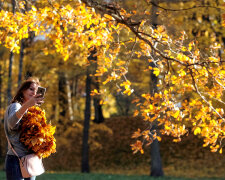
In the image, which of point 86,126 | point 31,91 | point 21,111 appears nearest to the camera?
point 21,111

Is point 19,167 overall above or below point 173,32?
below

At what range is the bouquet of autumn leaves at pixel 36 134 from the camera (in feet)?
12.5

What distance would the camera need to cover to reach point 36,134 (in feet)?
12.7

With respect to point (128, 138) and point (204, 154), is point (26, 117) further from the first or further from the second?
point (128, 138)

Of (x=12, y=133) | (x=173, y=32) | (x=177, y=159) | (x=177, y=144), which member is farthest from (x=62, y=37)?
(x=177, y=144)

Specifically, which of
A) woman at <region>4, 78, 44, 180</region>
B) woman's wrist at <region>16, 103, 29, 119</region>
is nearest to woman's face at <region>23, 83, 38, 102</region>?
woman at <region>4, 78, 44, 180</region>

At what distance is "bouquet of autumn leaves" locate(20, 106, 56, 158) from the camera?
380cm

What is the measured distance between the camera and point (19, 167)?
3.76 m

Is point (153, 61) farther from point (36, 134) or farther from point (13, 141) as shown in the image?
point (13, 141)

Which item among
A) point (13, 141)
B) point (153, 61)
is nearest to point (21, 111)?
point (13, 141)

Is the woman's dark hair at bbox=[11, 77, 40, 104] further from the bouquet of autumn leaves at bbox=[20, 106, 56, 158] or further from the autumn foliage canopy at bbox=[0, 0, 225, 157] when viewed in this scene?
the autumn foliage canopy at bbox=[0, 0, 225, 157]

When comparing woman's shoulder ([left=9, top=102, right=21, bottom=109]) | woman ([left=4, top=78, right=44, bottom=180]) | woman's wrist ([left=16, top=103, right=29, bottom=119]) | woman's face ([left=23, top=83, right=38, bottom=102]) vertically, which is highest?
Result: woman's face ([left=23, top=83, right=38, bottom=102])

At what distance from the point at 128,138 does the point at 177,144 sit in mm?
3040

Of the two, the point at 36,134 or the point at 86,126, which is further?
the point at 86,126
